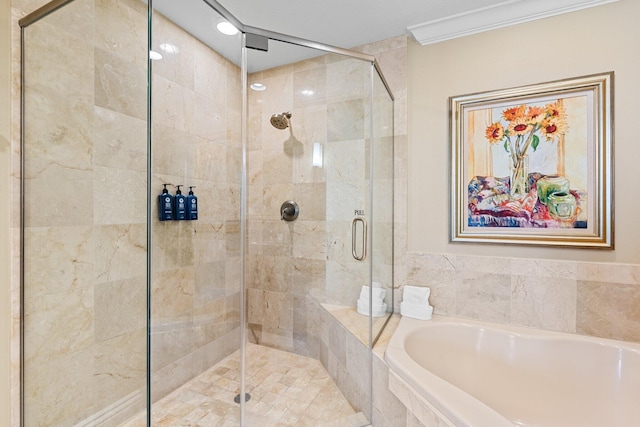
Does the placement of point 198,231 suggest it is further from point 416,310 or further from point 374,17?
point 374,17

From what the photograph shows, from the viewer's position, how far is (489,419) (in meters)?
0.96

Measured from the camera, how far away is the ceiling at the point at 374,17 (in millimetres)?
1626

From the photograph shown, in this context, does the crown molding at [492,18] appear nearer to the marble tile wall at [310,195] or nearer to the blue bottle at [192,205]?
the marble tile wall at [310,195]

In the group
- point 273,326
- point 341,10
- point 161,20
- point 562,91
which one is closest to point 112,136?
point 161,20

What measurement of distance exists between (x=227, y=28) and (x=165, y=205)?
88 cm

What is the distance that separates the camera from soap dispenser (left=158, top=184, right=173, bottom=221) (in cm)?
136

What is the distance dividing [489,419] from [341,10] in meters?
2.15

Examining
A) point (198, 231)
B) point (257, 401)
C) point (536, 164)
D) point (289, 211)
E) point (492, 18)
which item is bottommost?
point (257, 401)

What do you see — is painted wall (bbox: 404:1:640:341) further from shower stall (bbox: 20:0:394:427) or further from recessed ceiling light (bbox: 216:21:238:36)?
recessed ceiling light (bbox: 216:21:238:36)

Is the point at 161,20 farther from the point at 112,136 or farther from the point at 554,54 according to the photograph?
the point at 554,54

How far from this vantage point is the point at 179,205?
145 cm

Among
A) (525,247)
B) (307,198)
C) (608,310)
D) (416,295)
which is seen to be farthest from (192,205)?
(608,310)

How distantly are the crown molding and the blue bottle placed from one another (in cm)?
176

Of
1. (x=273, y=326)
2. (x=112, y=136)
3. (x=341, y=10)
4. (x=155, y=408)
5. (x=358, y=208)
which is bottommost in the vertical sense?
(x=155, y=408)
